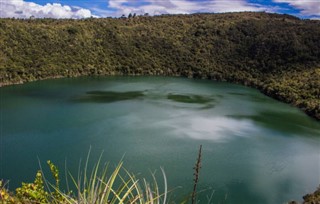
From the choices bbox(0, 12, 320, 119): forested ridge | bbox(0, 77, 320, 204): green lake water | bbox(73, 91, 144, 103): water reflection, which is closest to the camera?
bbox(0, 77, 320, 204): green lake water

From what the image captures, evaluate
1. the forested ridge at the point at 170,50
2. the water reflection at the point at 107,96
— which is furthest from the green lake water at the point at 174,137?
the forested ridge at the point at 170,50

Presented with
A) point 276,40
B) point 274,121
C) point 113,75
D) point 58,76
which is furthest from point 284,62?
point 58,76

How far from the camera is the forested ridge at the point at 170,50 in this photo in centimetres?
5506

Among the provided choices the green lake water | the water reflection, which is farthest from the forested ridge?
the water reflection

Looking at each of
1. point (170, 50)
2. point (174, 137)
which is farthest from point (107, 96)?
point (170, 50)

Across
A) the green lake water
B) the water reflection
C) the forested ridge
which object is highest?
the forested ridge

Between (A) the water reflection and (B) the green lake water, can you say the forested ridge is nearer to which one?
(B) the green lake water

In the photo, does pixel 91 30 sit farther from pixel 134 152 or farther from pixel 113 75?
pixel 134 152

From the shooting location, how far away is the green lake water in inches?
832

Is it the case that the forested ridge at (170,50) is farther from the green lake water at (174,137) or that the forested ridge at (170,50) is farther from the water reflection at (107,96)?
the water reflection at (107,96)

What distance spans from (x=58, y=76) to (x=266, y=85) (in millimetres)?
33171

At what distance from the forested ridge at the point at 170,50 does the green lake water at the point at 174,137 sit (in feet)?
23.7

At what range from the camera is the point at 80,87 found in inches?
1986

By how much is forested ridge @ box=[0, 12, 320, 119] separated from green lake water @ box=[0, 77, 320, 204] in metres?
7.22
